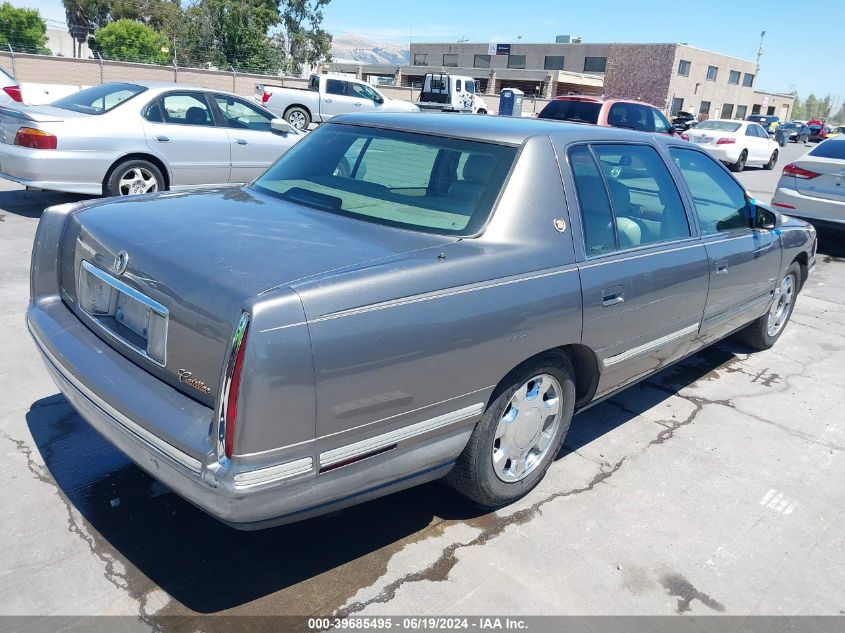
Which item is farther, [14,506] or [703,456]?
[703,456]

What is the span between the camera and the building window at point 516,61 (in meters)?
70.6

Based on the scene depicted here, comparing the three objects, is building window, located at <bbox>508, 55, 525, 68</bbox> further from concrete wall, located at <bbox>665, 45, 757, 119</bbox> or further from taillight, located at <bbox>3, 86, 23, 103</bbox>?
taillight, located at <bbox>3, 86, 23, 103</bbox>

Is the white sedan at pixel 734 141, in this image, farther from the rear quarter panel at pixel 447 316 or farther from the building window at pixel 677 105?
the building window at pixel 677 105

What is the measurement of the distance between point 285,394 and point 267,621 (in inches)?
36.7

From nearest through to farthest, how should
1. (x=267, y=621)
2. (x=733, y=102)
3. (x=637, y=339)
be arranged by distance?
(x=267, y=621)
(x=637, y=339)
(x=733, y=102)

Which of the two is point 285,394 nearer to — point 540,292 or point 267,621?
point 267,621

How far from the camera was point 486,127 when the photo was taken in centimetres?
350

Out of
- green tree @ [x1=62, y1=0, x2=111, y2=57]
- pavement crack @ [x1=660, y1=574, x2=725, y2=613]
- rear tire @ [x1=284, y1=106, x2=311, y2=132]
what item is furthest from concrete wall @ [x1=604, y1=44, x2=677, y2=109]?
pavement crack @ [x1=660, y1=574, x2=725, y2=613]

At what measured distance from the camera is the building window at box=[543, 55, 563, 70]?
2653 inches

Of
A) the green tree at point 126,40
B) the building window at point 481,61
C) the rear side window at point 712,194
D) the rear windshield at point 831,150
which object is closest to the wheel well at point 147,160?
the rear side window at point 712,194

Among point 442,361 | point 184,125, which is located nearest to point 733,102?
point 184,125

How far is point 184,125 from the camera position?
8445 millimetres

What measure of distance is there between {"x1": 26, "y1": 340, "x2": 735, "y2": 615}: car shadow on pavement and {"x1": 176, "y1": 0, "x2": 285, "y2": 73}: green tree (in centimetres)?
3704

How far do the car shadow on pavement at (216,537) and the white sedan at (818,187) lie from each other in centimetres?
893
